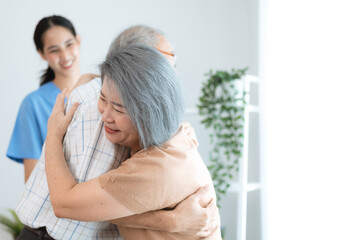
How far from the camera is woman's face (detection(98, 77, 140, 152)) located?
1060 millimetres

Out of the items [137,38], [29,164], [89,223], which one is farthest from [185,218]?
[29,164]

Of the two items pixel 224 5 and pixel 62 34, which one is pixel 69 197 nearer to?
pixel 62 34

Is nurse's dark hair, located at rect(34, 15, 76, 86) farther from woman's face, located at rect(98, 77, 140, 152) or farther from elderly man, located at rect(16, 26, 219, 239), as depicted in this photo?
woman's face, located at rect(98, 77, 140, 152)

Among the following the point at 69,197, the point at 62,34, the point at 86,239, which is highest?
the point at 62,34

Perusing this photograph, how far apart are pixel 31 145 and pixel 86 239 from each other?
960 millimetres

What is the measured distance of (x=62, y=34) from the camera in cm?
216

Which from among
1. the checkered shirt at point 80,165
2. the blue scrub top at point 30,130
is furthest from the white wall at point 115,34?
the checkered shirt at point 80,165

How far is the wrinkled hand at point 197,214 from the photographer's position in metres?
1.08

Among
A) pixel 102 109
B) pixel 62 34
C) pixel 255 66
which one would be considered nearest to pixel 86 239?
pixel 102 109

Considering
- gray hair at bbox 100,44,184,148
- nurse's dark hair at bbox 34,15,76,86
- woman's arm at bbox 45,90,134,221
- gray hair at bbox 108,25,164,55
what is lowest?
woman's arm at bbox 45,90,134,221

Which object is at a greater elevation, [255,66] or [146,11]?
[146,11]

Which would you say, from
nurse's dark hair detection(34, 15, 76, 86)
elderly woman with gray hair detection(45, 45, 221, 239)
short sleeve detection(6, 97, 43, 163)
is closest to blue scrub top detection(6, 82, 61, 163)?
short sleeve detection(6, 97, 43, 163)

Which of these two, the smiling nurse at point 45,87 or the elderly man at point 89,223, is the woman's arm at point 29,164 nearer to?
the smiling nurse at point 45,87

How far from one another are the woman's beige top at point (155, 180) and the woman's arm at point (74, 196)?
23 millimetres
